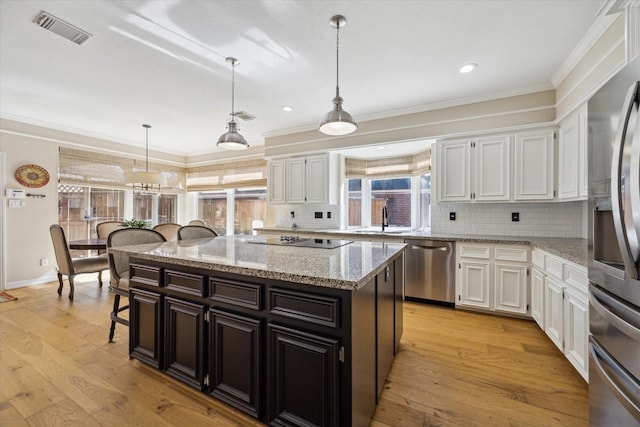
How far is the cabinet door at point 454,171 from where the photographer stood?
11.3 ft

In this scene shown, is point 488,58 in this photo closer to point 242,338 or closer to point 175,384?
point 242,338

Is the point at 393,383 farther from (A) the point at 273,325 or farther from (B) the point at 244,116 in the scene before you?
(B) the point at 244,116

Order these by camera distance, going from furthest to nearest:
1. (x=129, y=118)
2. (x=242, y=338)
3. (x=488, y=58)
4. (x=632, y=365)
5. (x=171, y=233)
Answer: (x=171, y=233)
(x=129, y=118)
(x=488, y=58)
(x=242, y=338)
(x=632, y=365)

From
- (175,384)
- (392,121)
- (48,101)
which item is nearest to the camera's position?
(175,384)

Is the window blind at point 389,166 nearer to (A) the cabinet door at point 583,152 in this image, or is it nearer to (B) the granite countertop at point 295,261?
(A) the cabinet door at point 583,152

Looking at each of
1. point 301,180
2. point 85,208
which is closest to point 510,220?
point 301,180

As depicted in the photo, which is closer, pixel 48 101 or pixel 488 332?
pixel 488 332

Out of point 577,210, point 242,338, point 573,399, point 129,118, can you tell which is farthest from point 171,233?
point 577,210

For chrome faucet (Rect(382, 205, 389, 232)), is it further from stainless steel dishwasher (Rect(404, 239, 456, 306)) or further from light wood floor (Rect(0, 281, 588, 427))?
light wood floor (Rect(0, 281, 588, 427))

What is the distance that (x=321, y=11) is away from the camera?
6.49ft

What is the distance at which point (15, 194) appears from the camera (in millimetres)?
4137

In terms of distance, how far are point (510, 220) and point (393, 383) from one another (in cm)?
265

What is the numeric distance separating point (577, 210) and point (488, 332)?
1.76m

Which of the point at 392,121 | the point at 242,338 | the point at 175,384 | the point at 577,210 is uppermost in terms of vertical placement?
the point at 392,121
